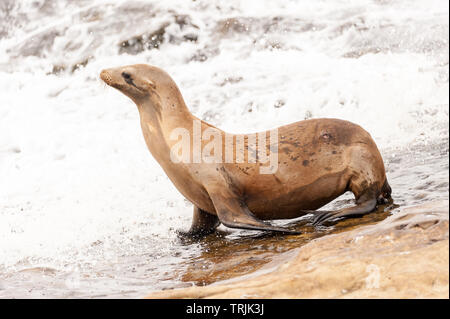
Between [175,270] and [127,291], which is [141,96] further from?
[127,291]

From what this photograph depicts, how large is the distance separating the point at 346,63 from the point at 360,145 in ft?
20.3

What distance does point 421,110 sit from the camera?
26.3 feet

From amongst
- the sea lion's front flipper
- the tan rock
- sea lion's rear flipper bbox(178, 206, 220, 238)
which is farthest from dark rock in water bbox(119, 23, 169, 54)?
the tan rock

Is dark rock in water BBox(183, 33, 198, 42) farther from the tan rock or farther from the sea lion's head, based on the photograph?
the tan rock

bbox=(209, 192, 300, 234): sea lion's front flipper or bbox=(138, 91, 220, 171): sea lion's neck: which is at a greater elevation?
bbox=(138, 91, 220, 171): sea lion's neck

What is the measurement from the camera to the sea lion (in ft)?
15.1

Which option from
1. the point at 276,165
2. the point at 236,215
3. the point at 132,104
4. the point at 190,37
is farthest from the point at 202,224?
the point at 190,37

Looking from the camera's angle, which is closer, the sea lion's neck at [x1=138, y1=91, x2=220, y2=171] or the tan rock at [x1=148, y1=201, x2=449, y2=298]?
the tan rock at [x1=148, y1=201, x2=449, y2=298]

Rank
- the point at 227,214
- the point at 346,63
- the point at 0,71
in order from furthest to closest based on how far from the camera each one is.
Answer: the point at 0,71
the point at 346,63
the point at 227,214

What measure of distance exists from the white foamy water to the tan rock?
111 cm

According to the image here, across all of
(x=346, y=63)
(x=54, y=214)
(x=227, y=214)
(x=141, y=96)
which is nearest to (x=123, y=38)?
(x=346, y=63)

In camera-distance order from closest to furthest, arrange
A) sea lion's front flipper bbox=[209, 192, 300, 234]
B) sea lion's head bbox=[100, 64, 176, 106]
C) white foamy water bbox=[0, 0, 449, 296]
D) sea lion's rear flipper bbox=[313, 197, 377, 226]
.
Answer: sea lion's front flipper bbox=[209, 192, 300, 234], sea lion's rear flipper bbox=[313, 197, 377, 226], sea lion's head bbox=[100, 64, 176, 106], white foamy water bbox=[0, 0, 449, 296]

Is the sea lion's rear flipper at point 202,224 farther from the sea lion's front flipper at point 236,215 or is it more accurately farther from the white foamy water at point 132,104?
the sea lion's front flipper at point 236,215
